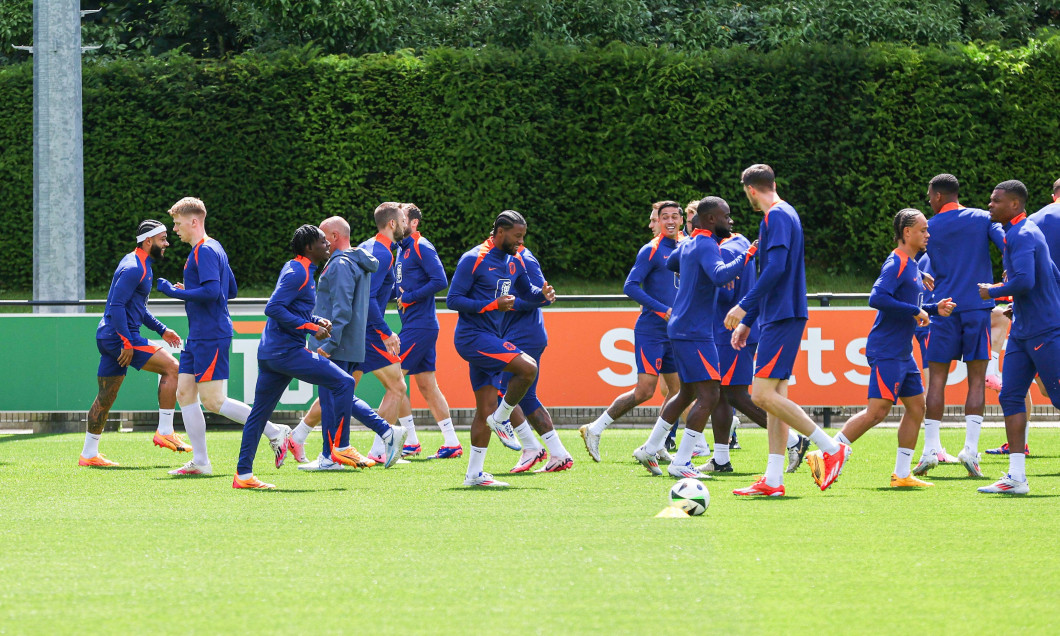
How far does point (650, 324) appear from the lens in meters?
12.0

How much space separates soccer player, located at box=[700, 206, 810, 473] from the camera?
10.7 meters

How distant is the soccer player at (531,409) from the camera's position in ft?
35.6

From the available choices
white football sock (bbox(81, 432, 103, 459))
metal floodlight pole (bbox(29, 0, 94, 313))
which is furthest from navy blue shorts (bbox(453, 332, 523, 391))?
metal floodlight pole (bbox(29, 0, 94, 313))

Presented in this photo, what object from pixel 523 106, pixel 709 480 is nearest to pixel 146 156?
pixel 523 106

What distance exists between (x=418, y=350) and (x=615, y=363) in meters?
3.24

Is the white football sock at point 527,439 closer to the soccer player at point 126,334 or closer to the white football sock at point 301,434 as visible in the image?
the white football sock at point 301,434

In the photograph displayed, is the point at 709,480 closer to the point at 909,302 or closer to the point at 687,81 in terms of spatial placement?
the point at 909,302

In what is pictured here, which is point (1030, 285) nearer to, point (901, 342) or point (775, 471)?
point (901, 342)

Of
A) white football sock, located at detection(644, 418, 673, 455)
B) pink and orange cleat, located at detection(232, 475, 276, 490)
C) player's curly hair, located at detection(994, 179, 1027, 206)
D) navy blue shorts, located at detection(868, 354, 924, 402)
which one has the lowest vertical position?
pink and orange cleat, located at detection(232, 475, 276, 490)

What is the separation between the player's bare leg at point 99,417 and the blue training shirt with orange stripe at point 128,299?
0.42m

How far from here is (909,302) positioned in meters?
9.62

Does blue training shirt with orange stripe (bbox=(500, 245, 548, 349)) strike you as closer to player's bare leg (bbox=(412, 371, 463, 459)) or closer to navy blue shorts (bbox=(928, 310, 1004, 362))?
player's bare leg (bbox=(412, 371, 463, 459))

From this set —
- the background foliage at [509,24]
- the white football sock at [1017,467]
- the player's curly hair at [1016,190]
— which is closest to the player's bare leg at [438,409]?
the white football sock at [1017,467]

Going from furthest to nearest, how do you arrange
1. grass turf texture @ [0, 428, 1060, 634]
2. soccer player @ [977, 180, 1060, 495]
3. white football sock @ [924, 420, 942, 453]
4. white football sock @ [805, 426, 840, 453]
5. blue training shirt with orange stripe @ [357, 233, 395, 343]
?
blue training shirt with orange stripe @ [357, 233, 395, 343]
white football sock @ [924, 420, 942, 453]
soccer player @ [977, 180, 1060, 495]
white football sock @ [805, 426, 840, 453]
grass turf texture @ [0, 428, 1060, 634]
